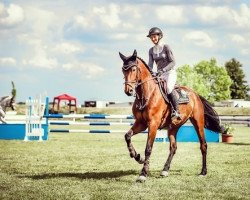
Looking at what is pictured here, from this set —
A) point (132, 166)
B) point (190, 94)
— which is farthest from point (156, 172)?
point (190, 94)

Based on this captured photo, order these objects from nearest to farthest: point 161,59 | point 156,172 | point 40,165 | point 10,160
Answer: point 161,59 → point 156,172 → point 40,165 → point 10,160

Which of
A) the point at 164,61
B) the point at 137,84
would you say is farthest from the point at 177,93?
the point at 137,84

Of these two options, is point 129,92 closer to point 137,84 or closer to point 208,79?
point 137,84

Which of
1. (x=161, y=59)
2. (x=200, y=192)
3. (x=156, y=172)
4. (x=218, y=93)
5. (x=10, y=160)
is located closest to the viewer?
(x=200, y=192)

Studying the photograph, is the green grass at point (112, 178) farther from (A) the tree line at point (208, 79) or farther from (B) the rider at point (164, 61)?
(A) the tree line at point (208, 79)

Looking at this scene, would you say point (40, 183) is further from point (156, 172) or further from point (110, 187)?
point (156, 172)

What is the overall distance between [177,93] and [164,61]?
765 millimetres

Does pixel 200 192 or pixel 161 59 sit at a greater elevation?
pixel 161 59

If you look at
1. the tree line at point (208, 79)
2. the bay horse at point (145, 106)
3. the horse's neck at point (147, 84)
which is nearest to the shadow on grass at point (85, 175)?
the bay horse at point (145, 106)

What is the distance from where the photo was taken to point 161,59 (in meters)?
9.35

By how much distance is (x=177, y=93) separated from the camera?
9.59m

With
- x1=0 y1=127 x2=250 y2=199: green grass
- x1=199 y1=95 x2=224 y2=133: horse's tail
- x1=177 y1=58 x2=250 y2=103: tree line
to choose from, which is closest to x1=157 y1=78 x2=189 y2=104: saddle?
x1=199 y1=95 x2=224 y2=133: horse's tail

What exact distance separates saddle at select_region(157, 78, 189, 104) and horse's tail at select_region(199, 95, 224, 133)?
1.10 metres

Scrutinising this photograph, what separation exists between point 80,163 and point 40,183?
3.52 m
